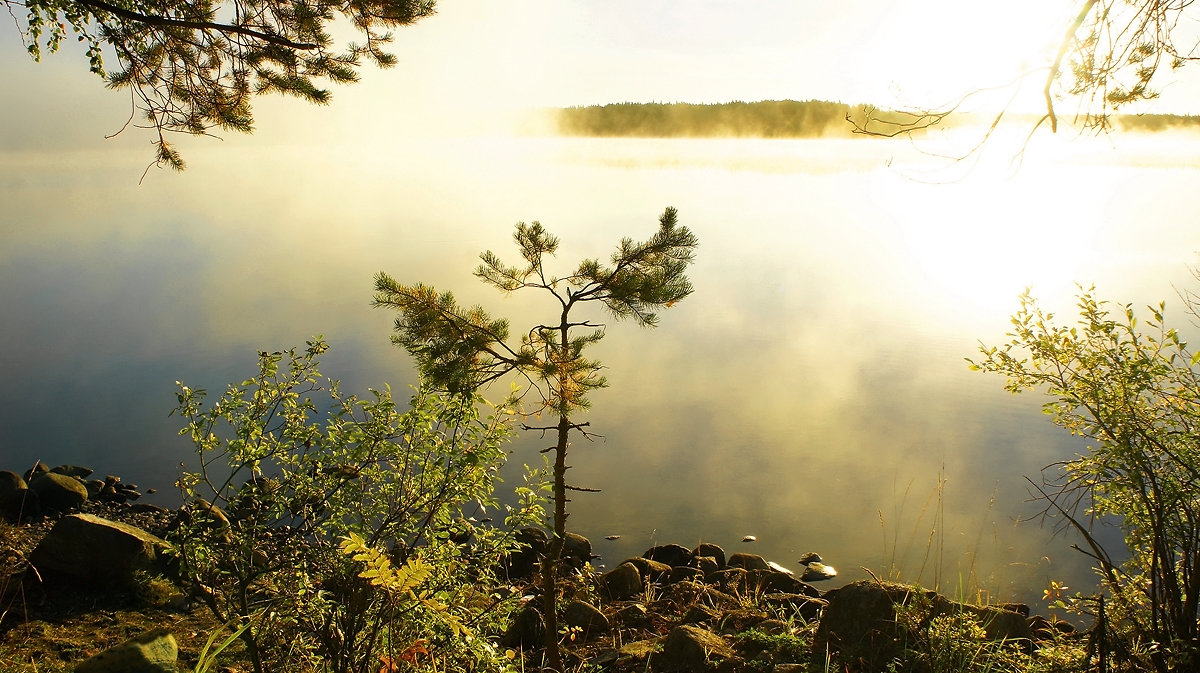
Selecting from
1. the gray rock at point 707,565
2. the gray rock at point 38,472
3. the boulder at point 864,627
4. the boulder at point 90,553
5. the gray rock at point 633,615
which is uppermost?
the boulder at point 864,627

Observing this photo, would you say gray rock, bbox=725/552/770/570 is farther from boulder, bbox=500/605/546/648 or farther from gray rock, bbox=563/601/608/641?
boulder, bbox=500/605/546/648

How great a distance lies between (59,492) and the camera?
8.31 metres

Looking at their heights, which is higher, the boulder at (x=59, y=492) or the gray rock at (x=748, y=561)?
the gray rock at (x=748, y=561)

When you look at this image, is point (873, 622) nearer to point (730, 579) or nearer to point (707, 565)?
point (730, 579)

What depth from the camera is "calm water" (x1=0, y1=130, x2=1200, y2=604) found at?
794 cm

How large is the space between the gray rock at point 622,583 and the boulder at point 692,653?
2.03 meters

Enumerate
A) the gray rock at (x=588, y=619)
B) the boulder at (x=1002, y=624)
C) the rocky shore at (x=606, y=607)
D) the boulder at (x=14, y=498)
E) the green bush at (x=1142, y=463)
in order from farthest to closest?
the boulder at (x=14, y=498) < the gray rock at (x=588, y=619) < the boulder at (x=1002, y=624) < the rocky shore at (x=606, y=607) < the green bush at (x=1142, y=463)

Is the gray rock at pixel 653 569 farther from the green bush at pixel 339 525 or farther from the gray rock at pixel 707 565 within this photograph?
the green bush at pixel 339 525

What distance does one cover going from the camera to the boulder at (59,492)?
8.25 meters

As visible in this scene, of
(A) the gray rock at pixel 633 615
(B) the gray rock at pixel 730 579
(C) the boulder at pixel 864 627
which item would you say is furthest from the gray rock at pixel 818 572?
(C) the boulder at pixel 864 627

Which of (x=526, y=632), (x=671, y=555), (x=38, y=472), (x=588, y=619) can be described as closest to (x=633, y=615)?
(x=588, y=619)

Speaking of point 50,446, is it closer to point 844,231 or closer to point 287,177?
point 844,231

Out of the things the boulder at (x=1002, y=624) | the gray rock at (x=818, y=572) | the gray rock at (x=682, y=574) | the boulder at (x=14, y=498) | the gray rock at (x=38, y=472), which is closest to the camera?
the boulder at (x=1002, y=624)

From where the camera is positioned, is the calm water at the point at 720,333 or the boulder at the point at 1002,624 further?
the calm water at the point at 720,333
